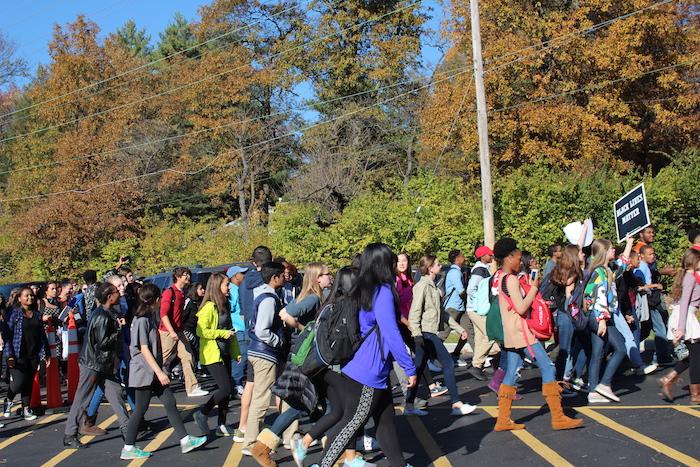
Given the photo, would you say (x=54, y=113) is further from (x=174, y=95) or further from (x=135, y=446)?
(x=135, y=446)

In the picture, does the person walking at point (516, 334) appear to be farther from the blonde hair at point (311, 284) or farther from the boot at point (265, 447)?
the boot at point (265, 447)

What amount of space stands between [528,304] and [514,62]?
2181cm

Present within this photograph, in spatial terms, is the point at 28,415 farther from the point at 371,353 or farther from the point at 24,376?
the point at 371,353

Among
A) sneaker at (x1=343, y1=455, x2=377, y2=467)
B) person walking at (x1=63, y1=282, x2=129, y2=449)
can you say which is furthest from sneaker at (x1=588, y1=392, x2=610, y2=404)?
person walking at (x1=63, y1=282, x2=129, y2=449)

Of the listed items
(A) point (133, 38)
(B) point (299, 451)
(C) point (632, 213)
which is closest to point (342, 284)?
(B) point (299, 451)

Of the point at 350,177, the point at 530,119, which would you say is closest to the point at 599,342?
the point at 530,119

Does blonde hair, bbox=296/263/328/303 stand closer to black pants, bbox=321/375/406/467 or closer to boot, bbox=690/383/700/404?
black pants, bbox=321/375/406/467


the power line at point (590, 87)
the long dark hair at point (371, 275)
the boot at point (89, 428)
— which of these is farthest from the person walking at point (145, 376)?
the power line at point (590, 87)

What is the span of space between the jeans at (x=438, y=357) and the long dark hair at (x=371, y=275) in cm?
332

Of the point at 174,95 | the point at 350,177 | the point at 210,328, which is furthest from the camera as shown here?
the point at 174,95

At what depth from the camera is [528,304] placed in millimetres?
7652

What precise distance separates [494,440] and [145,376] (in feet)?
10.9

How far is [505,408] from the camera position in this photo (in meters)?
8.03

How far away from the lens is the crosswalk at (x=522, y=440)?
720 centimetres
